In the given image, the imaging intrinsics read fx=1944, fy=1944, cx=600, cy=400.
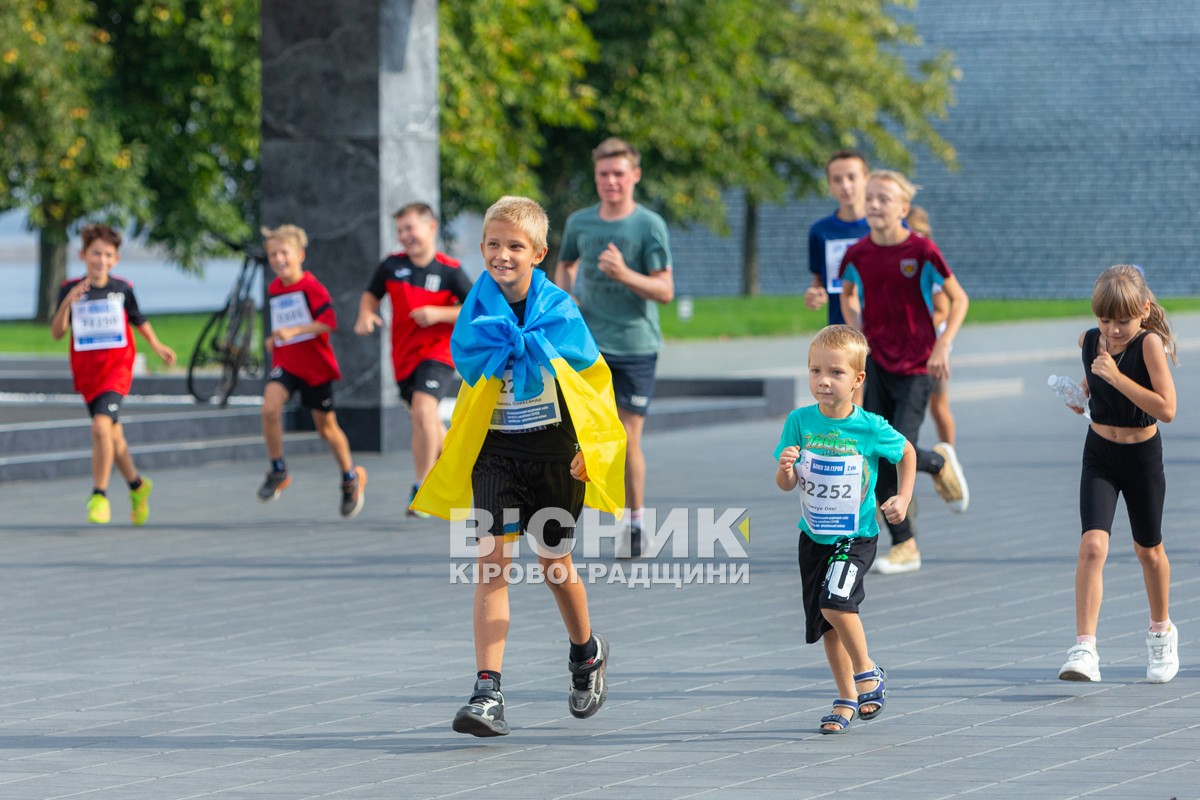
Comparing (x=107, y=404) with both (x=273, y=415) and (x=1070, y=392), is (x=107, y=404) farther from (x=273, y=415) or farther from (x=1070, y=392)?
(x=1070, y=392)

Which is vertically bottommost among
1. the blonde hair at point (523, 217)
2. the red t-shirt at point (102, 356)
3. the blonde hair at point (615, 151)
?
the red t-shirt at point (102, 356)

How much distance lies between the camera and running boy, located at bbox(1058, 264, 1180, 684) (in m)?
6.11

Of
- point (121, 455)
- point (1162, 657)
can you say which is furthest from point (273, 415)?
point (1162, 657)

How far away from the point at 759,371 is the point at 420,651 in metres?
14.2

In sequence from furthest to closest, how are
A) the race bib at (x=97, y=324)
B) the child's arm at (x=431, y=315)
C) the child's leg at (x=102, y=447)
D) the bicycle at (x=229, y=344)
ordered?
the bicycle at (x=229, y=344)
the race bib at (x=97, y=324)
the child's leg at (x=102, y=447)
the child's arm at (x=431, y=315)

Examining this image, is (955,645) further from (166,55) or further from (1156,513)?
(166,55)

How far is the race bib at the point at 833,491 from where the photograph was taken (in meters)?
5.65

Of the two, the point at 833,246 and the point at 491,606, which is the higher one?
the point at 833,246

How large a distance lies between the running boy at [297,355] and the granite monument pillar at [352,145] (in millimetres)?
3254

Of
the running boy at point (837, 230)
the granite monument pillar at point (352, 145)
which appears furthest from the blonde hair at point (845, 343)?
the granite monument pillar at point (352, 145)

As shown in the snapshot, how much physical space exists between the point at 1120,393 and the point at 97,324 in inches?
234

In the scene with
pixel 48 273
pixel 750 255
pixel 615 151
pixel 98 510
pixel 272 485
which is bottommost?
pixel 98 510

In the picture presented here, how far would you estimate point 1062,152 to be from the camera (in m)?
50.8

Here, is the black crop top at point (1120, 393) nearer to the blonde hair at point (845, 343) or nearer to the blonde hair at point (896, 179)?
the blonde hair at point (845, 343)
